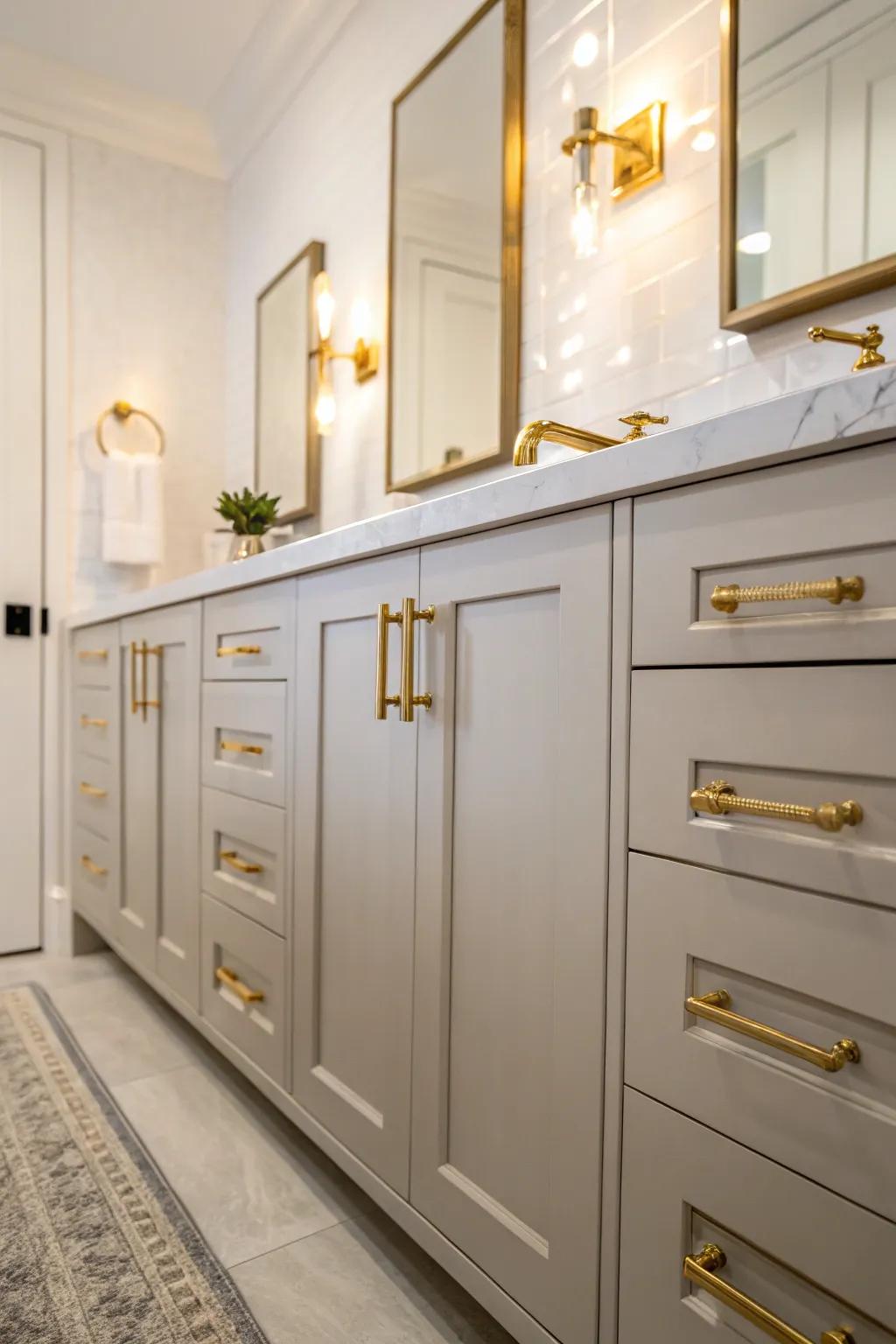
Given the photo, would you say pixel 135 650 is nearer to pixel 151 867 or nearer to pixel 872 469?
pixel 151 867

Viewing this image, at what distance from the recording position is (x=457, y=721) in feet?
3.47

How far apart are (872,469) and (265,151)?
2726 mm

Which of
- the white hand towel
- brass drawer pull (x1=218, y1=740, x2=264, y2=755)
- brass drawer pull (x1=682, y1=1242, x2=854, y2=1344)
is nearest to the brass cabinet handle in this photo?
brass drawer pull (x1=682, y1=1242, x2=854, y2=1344)

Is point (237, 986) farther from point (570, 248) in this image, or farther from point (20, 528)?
point (20, 528)

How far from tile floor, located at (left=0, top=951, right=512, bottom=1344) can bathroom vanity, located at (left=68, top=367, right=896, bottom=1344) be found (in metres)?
0.12

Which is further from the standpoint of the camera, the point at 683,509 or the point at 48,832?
the point at 48,832

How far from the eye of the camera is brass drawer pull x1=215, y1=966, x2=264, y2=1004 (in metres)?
1.53

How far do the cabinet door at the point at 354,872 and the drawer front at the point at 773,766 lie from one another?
0.41 m

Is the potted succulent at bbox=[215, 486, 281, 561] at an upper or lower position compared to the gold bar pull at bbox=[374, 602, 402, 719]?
upper

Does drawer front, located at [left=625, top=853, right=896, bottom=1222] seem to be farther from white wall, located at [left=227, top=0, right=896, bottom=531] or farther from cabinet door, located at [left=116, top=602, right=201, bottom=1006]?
cabinet door, located at [left=116, top=602, right=201, bottom=1006]

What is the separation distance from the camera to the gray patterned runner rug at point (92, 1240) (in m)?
1.10

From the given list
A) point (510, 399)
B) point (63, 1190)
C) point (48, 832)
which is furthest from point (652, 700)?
point (48, 832)

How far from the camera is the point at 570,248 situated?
5.30ft

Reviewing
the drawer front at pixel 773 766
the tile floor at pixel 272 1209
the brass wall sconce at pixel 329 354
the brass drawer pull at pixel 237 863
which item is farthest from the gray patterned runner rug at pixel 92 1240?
the brass wall sconce at pixel 329 354
